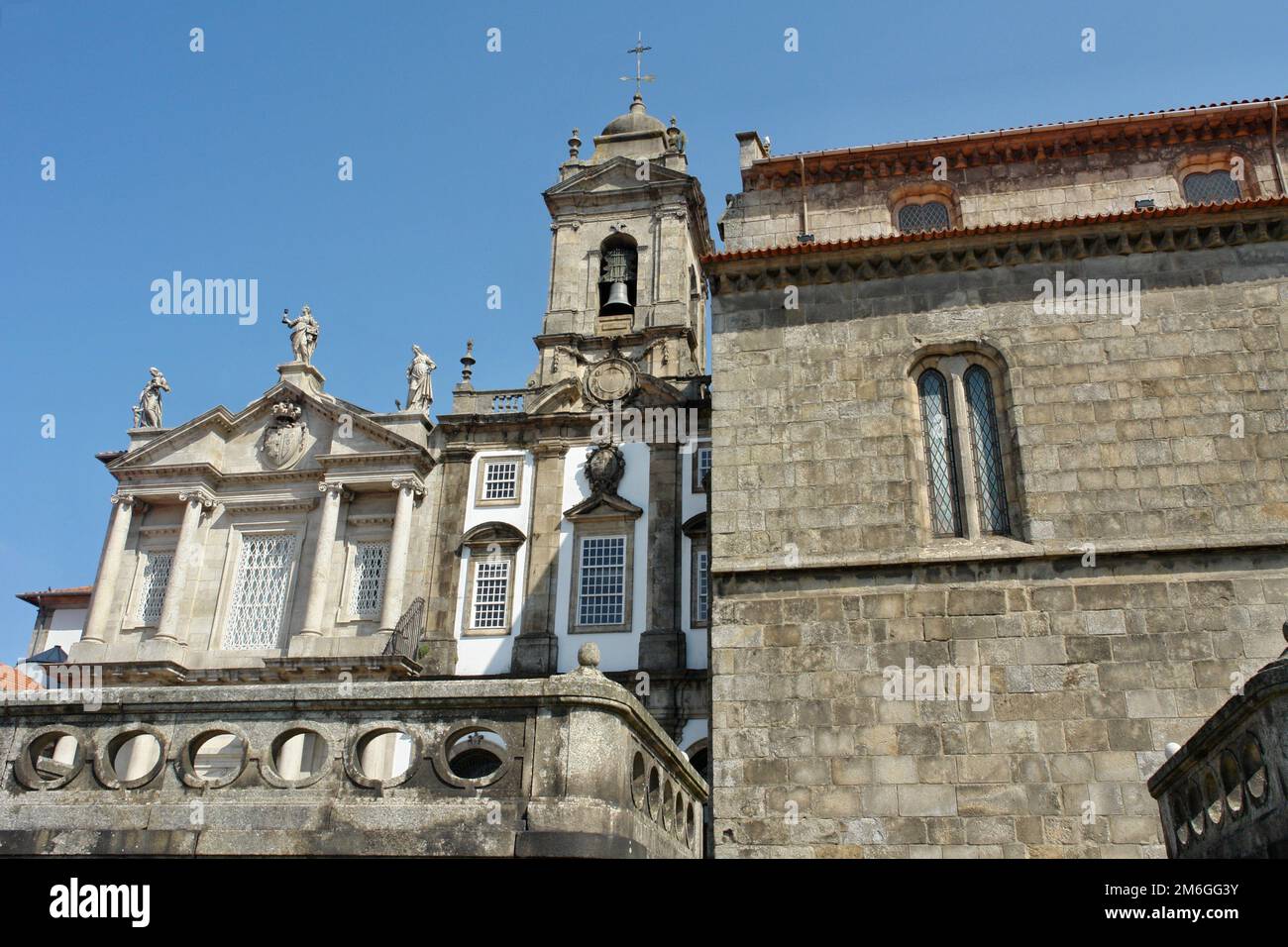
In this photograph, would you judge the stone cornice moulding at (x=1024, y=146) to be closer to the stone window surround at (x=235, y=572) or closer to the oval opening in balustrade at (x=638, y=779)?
the oval opening in balustrade at (x=638, y=779)

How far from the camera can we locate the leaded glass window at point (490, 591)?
2614 cm

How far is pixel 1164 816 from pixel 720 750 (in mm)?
5300

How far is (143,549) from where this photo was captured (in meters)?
29.0

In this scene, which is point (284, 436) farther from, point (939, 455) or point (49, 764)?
point (49, 764)

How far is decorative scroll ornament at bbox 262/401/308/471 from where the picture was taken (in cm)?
2917

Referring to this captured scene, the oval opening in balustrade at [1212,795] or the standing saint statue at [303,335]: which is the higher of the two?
the standing saint statue at [303,335]

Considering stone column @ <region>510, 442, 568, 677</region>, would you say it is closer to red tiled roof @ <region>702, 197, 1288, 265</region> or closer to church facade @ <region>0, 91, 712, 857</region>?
church facade @ <region>0, 91, 712, 857</region>

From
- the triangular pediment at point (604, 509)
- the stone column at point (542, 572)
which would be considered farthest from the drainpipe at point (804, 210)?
the stone column at point (542, 572)

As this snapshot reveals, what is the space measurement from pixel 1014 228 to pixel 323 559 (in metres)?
19.2

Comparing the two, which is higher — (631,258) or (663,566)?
(631,258)

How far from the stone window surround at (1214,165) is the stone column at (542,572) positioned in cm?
1547

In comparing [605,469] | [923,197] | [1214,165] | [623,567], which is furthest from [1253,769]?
[605,469]
